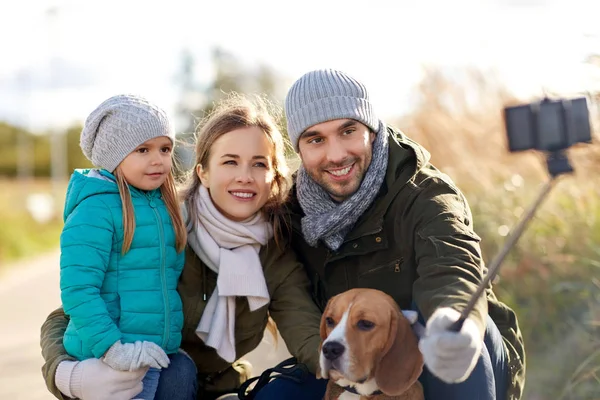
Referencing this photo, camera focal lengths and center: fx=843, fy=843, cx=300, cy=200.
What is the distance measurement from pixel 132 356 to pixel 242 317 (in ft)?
2.39

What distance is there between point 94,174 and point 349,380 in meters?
1.54

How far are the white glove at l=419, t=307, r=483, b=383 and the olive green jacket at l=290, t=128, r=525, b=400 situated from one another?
0.50 m

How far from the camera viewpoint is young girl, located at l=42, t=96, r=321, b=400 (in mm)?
3957

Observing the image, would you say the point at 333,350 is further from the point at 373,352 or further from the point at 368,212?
the point at 368,212

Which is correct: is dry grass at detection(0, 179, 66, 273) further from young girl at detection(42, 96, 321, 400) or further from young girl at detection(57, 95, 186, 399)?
young girl at detection(57, 95, 186, 399)

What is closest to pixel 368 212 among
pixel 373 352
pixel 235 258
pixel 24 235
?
pixel 235 258

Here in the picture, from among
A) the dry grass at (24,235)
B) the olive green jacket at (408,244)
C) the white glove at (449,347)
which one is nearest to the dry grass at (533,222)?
the olive green jacket at (408,244)

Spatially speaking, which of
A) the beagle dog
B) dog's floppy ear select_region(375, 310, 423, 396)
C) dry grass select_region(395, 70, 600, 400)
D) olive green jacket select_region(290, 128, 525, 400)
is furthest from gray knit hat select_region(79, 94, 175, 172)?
dry grass select_region(395, 70, 600, 400)

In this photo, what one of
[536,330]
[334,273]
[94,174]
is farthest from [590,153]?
[94,174]

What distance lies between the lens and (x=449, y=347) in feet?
8.84

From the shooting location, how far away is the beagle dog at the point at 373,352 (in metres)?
3.14

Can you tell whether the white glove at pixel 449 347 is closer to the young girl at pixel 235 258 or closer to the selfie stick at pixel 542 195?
the selfie stick at pixel 542 195

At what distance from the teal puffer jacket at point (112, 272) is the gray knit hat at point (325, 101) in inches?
30.2

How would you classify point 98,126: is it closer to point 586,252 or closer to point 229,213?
point 229,213
